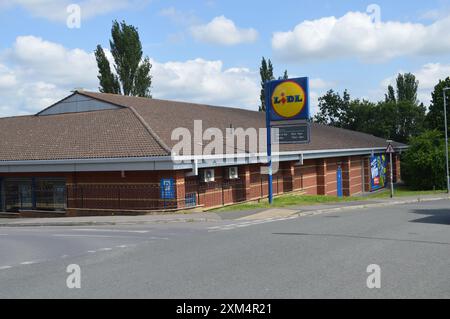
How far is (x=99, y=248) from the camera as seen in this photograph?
12938 mm

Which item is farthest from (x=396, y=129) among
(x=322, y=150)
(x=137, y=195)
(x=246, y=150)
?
(x=137, y=195)

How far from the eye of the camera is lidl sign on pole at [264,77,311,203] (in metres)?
24.4

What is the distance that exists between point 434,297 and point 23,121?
32464 millimetres

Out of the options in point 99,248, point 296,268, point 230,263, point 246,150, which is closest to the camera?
point 296,268

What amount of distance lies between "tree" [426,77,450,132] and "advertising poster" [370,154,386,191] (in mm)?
13077

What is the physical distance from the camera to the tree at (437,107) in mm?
56281

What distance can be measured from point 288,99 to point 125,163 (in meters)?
8.29

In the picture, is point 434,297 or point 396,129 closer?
point 434,297

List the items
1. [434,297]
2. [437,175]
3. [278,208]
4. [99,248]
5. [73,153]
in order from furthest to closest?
[437,175], [73,153], [278,208], [99,248], [434,297]

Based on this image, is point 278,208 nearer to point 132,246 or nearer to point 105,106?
point 132,246

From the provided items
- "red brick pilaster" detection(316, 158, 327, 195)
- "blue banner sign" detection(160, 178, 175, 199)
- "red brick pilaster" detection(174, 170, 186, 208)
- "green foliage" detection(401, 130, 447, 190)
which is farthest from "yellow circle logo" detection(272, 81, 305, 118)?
"green foliage" detection(401, 130, 447, 190)

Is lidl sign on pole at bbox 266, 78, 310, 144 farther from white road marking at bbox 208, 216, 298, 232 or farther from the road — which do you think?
the road

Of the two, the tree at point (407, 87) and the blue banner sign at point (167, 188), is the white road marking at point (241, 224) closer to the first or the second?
the blue banner sign at point (167, 188)

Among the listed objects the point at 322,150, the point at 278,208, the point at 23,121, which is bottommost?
the point at 278,208
